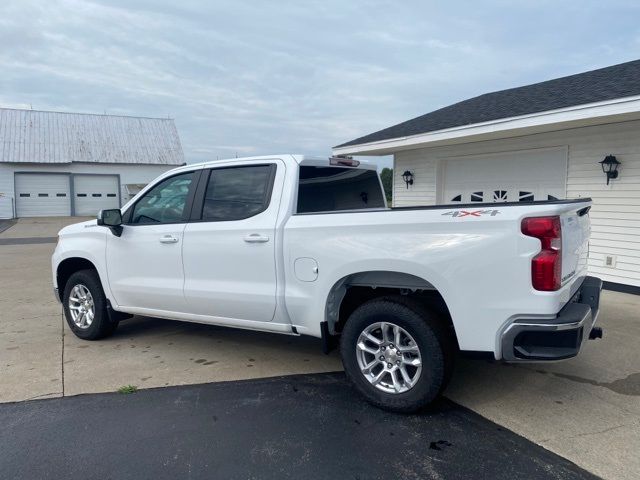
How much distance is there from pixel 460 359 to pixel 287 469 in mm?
2476

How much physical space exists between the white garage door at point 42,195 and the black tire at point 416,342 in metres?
29.8

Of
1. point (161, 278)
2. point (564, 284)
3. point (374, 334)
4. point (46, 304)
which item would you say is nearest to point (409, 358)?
point (374, 334)

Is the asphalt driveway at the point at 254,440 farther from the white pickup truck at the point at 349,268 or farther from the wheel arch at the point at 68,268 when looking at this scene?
the wheel arch at the point at 68,268

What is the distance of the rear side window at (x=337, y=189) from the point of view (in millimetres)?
4500

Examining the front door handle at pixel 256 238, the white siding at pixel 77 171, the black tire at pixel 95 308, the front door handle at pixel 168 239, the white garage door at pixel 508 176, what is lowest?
the black tire at pixel 95 308

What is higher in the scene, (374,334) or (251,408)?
(374,334)

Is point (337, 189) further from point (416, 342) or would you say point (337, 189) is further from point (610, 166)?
point (610, 166)

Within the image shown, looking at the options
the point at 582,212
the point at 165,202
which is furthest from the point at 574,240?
the point at 165,202

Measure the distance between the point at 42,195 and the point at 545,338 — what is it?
31326 mm

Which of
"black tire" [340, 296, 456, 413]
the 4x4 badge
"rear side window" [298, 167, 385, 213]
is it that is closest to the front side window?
"rear side window" [298, 167, 385, 213]

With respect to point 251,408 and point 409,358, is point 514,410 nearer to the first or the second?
point 409,358

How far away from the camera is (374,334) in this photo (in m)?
3.71

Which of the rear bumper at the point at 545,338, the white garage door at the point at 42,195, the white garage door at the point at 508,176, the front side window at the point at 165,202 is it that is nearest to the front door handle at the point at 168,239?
the front side window at the point at 165,202

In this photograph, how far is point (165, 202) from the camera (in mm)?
4957
